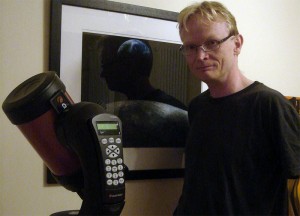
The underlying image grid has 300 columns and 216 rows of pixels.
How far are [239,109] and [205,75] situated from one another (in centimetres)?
17

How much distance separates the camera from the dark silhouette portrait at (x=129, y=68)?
4.42 ft

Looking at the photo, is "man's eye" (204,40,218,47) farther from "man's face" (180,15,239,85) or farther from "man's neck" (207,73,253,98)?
"man's neck" (207,73,253,98)

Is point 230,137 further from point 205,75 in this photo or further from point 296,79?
point 296,79

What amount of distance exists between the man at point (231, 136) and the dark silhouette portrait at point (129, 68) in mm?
218

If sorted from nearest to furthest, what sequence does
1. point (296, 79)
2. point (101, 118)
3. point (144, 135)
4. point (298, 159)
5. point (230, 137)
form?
point (101, 118) → point (298, 159) → point (230, 137) → point (144, 135) → point (296, 79)

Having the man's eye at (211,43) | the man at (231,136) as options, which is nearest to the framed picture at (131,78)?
the man at (231,136)

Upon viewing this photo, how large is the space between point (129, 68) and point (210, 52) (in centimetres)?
35

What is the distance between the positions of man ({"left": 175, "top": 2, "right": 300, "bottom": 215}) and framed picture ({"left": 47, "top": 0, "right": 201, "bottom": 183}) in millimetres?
191

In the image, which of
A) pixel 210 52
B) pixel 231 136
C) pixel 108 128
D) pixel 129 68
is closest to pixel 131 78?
pixel 129 68

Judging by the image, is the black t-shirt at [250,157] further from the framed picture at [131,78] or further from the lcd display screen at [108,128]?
the lcd display screen at [108,128]

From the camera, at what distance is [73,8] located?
1270 mm

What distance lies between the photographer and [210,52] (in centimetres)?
121

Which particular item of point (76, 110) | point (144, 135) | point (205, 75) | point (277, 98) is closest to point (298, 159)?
point (277, 98)

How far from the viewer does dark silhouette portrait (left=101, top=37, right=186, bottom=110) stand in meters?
1.35
